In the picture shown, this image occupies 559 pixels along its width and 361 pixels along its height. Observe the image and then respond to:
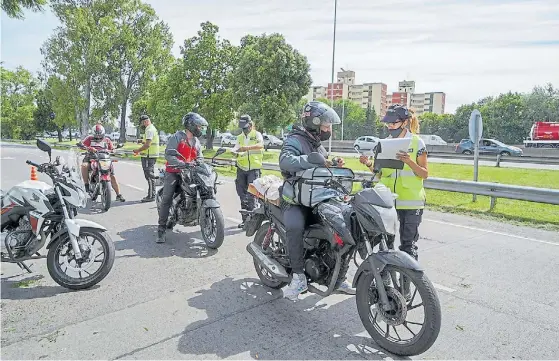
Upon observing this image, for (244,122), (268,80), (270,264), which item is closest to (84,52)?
(268,80)

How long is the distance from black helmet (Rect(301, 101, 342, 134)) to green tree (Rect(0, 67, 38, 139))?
7242 centimetres

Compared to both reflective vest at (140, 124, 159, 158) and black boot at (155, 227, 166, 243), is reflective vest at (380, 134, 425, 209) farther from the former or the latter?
reflective vest at (140, 124, 159, 158)

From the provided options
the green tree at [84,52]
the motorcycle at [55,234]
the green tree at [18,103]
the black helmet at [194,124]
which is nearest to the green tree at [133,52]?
the green tree at [84,52]

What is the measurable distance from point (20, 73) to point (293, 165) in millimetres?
81181

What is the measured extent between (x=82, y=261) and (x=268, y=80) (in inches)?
1117

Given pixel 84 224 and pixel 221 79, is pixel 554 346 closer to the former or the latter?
pixel 84 224

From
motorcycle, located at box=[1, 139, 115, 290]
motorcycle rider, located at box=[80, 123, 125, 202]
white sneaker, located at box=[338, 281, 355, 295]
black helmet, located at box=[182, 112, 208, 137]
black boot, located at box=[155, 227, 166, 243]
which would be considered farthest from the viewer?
motorcycle rider, located at box=[80, 123, 125, 202]

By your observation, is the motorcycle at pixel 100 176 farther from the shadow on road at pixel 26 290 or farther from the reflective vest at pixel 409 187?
the reflective vest at pixel 409 187

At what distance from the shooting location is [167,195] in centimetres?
690

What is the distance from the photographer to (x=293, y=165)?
402 centimetres

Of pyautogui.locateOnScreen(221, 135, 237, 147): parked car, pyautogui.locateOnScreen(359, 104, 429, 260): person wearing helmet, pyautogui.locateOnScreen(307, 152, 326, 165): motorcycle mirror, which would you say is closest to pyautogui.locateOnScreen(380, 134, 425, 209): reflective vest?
pyautogui.locateOnScreen(359, 104, 429, 260): person wearing helmet

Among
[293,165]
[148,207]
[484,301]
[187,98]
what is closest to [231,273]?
[293,165]

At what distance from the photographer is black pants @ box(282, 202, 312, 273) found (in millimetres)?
4035

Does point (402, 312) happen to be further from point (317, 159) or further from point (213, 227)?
point (213, 227)
